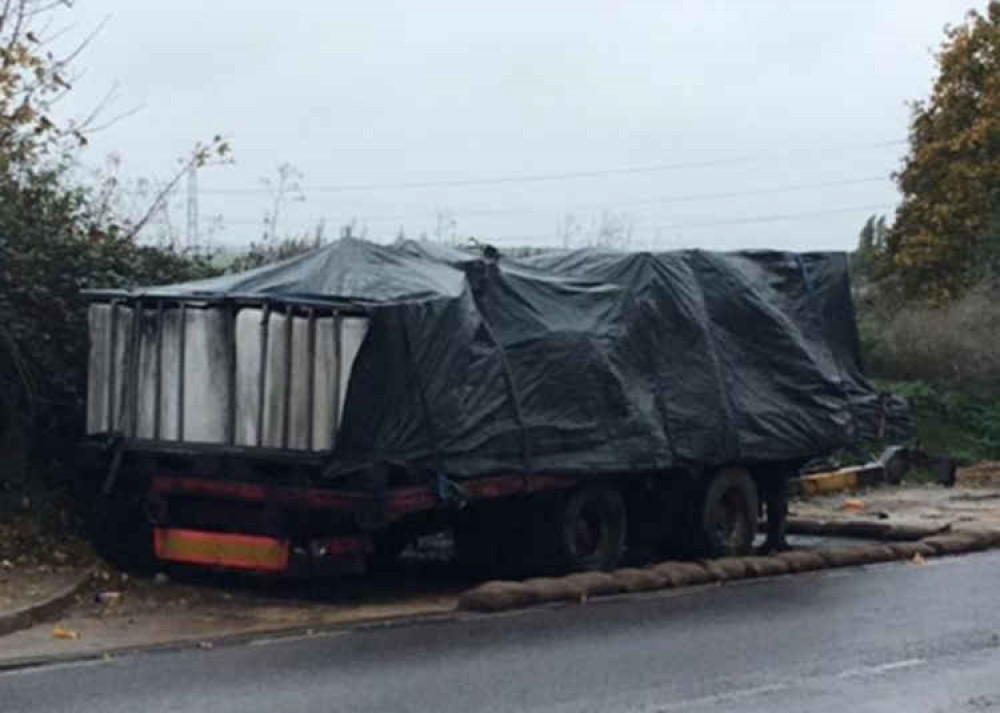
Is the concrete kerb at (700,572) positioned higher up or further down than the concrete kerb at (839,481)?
further down

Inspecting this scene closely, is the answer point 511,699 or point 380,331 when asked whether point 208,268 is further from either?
point 511,699

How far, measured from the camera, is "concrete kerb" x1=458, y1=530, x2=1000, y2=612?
536 inches

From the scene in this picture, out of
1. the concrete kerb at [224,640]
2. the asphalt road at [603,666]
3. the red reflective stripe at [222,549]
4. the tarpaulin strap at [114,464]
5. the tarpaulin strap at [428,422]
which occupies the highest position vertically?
the tarpaulin strap at [428,422]

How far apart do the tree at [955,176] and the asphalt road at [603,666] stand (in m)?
27.7

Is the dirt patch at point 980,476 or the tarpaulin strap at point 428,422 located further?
the dirt patch at point 980,476

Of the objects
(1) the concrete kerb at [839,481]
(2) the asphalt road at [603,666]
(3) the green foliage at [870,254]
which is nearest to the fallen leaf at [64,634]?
(2) the asphalt road at [603,666]

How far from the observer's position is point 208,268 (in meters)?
17.2

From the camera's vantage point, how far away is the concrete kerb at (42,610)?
39.5ft

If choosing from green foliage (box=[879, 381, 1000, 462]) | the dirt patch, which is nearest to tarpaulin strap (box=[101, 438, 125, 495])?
the dirt patch

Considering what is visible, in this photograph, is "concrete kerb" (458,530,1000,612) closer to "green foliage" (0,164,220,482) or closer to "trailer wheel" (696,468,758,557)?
"trailer wheel" (696,468,758,557)

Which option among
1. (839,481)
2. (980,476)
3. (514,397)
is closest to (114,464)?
(514,397)

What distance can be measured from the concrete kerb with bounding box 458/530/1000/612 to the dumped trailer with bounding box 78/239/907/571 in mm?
574

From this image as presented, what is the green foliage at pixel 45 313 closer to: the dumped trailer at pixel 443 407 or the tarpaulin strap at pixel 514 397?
the dumped trailer at pixel 443 407

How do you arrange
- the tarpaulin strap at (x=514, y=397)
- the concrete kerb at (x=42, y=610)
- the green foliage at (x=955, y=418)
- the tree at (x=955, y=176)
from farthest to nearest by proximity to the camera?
the tree at (x=955, y=176), the green foliage at (x=955, y=418), the tarpaulin strap at (x=514, y=397), the concrete kerb at (x=42, y=610)
